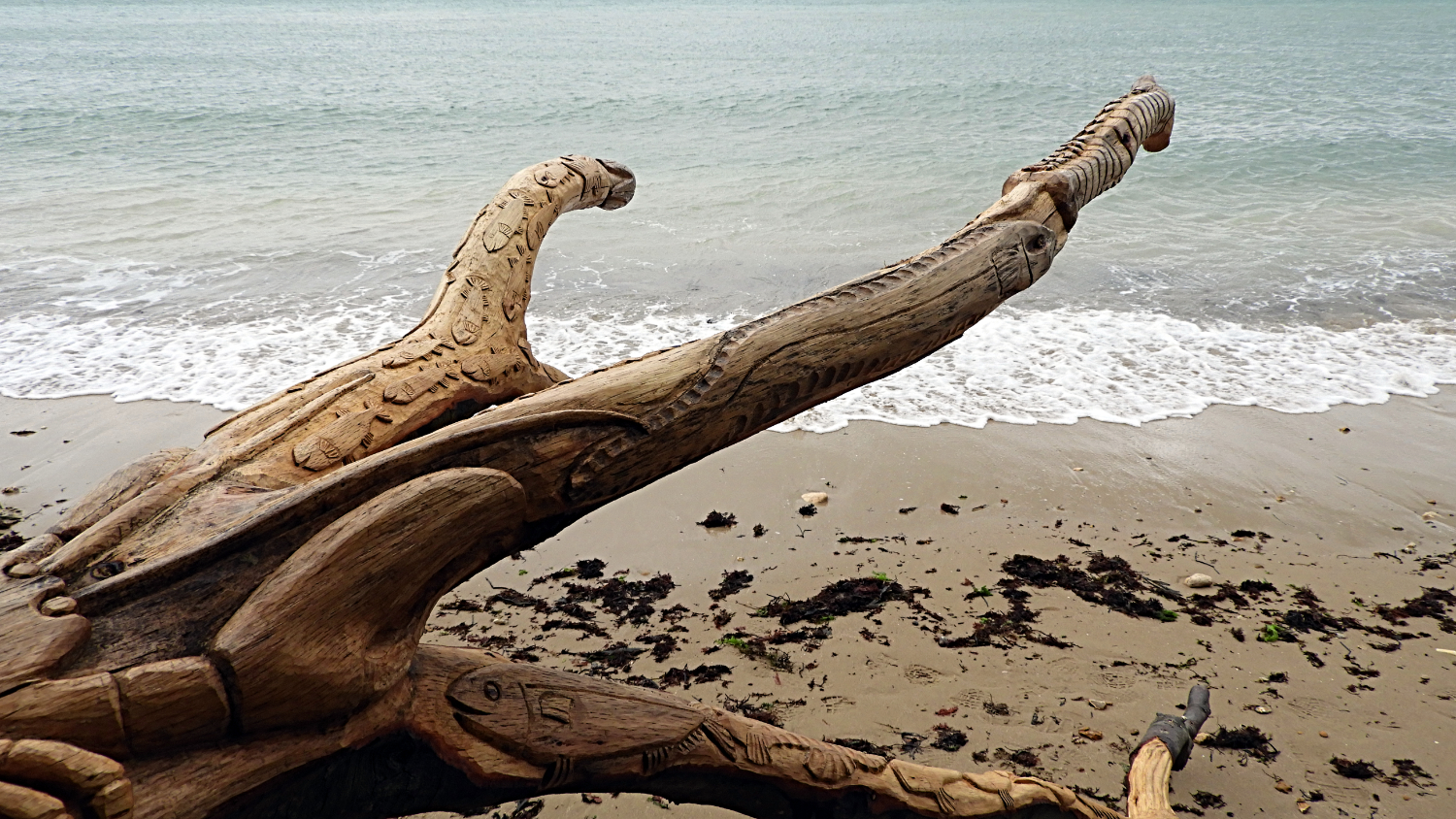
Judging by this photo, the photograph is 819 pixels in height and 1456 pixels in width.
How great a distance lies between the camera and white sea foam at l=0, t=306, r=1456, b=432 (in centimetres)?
561

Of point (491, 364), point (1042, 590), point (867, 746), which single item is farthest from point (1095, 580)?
point (491, 364)

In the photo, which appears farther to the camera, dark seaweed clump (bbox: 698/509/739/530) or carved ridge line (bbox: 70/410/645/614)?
dark seaweed clump (bbox: 698/509/739/530)

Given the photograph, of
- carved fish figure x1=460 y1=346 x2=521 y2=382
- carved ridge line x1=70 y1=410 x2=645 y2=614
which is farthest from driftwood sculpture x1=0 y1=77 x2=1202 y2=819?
carved fish figure x1=460 y1=346 x2=521 y2=382

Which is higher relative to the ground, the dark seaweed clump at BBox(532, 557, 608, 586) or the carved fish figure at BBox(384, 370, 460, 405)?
the carved fish figure at BBox(384, 370, 460, 405)

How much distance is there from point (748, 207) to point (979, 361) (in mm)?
6072

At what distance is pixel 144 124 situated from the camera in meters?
16.9

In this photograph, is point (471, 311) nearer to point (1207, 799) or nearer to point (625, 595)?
point (625, 595)

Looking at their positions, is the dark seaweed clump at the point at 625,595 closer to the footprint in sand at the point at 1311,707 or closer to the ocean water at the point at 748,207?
the ocean water at the point at 748,207

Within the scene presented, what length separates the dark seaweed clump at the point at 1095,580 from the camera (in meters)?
3.51

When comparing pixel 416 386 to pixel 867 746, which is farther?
pixel 867 746

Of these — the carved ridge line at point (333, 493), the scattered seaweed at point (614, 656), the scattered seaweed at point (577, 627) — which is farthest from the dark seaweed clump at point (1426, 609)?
the carved ridge line at point (333, 493)

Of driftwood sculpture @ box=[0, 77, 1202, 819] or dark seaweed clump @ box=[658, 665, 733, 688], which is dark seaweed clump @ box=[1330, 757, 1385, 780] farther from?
dark seaweed clump @ box=[658, 665, 733, 688]

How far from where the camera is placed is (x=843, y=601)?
11.7ft

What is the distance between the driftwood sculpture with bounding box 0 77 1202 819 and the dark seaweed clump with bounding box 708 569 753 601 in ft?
5.30
